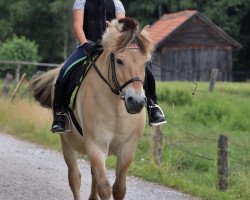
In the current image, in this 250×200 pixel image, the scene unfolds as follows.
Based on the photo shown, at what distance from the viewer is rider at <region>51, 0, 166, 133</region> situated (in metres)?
7.41

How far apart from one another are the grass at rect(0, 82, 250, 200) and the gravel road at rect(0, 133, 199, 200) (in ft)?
1.41

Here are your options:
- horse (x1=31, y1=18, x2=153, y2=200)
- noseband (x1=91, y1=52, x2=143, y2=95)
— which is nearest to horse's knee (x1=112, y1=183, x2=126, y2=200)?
horse (x1=31, y1=18, x2=153, y2=200)

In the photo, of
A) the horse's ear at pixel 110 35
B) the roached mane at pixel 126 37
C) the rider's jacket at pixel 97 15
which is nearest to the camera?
the roached mane at pixel 126 37

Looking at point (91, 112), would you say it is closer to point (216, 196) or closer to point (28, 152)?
point (216, 196)

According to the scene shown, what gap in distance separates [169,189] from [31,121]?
22.5 feet

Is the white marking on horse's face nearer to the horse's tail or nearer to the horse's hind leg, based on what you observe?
the horse's hind leg

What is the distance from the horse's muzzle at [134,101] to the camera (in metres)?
5.99

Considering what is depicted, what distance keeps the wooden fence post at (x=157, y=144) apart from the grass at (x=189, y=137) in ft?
0.37

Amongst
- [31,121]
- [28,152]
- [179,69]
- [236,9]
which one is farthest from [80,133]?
[236,9]

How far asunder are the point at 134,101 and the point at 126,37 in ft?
2.50

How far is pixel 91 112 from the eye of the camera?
271 inches

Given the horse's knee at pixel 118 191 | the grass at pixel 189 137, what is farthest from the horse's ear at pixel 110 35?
the grass at pixel 189 137

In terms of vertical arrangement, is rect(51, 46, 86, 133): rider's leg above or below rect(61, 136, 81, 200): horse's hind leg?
above

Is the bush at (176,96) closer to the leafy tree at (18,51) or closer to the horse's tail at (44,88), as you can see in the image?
the leafy tree at (18,51)
